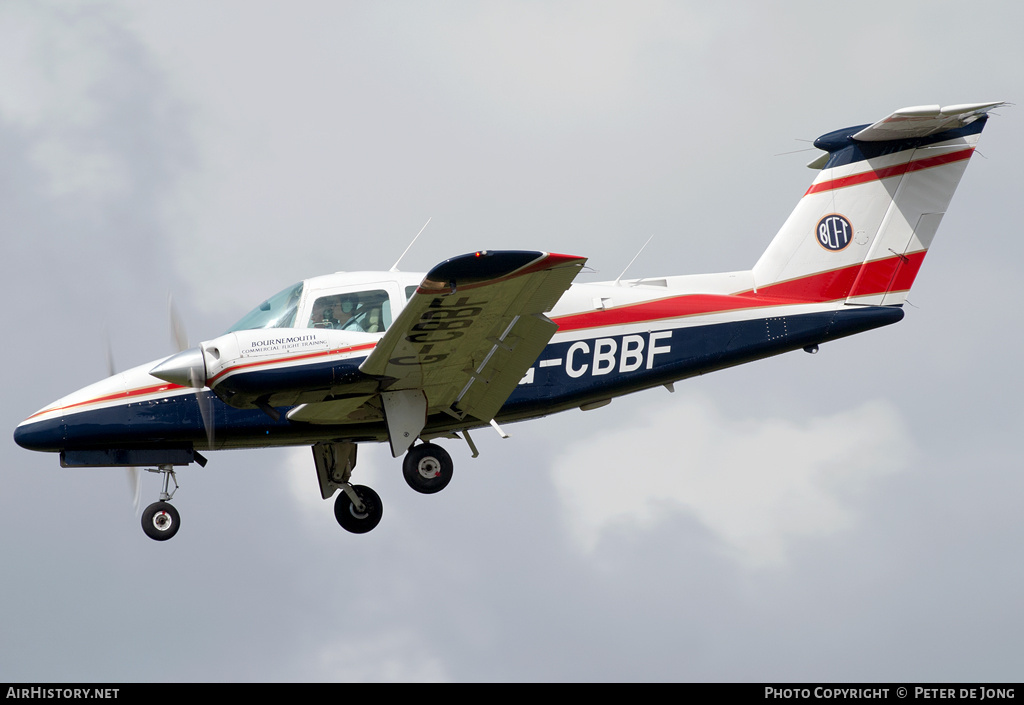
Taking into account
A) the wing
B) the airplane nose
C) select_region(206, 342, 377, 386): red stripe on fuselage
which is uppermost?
the airplane nose

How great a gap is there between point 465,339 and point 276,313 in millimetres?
2369

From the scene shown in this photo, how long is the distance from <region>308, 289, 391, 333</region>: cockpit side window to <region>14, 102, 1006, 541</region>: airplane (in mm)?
22

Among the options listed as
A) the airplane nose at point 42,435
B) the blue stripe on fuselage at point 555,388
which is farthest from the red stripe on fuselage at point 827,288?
the airplane nose at point 42,435

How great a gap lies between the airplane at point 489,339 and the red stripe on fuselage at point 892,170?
20mm

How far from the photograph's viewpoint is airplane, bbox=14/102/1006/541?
591 inches

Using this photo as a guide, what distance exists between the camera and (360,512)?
59.7ft

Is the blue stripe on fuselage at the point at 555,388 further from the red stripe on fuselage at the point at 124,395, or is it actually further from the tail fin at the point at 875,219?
the tail fin at the point at 875,219

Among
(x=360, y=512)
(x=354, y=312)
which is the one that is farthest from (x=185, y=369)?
(x=360, y=512)

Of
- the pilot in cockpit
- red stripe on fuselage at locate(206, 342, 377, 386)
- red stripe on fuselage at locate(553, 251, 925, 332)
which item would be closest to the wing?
red stripe on fuselage at locate(206, 342, 377, 386)

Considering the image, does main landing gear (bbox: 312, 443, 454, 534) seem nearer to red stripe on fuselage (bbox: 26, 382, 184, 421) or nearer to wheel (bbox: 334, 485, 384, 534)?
wheel (bbox: 334, 485, 384, 534)

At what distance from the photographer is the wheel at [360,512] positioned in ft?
59.8

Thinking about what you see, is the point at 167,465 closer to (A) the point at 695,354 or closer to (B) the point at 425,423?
(B) the point at 425,423

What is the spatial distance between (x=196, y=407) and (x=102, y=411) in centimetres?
117
